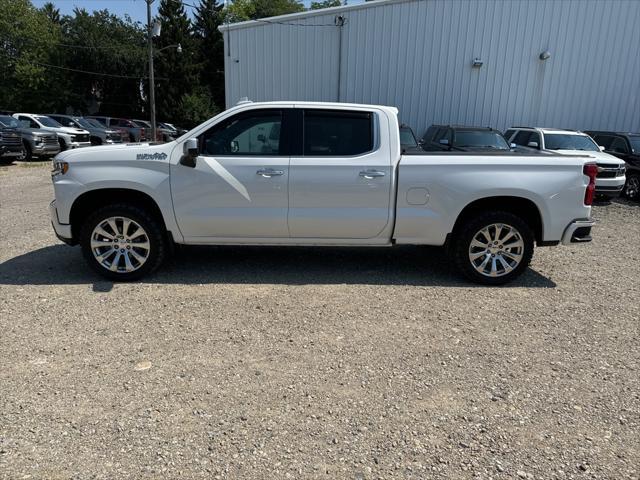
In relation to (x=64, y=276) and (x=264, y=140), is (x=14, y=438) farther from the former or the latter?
(x=264, y=140)

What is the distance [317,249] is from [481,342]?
119 inches

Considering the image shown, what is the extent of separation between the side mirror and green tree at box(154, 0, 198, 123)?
4183 centimetres

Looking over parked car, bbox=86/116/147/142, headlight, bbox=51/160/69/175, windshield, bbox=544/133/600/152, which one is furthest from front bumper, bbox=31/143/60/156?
windshield, bbox=544/133/600/152

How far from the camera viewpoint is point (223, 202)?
4.89 metres

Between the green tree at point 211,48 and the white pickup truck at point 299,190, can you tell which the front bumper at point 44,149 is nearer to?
the white pickup truck at point 299,190

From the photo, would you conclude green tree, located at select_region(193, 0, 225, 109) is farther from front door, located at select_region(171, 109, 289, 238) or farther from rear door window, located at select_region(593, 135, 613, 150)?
front door, located at select_region(171, 109, 289, 238)

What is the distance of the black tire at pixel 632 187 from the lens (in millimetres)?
12070

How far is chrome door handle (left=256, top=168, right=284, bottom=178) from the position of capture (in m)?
4.83

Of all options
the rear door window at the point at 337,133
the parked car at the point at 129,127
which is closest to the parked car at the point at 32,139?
the parked car at the point at 129,127

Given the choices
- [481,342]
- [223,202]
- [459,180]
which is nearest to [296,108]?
[223,202]

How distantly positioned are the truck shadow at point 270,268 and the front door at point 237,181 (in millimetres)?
560

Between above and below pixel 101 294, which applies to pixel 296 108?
above

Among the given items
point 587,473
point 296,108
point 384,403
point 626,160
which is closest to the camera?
point 587,473

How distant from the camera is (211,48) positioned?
49000 mm
